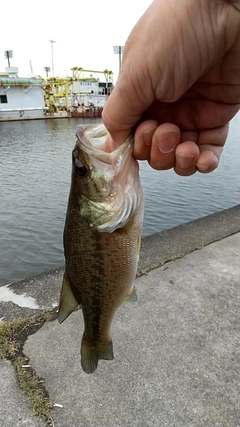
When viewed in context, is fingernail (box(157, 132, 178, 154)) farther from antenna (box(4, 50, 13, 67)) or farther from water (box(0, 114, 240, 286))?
antenna (box(4, 50, 13, 67))

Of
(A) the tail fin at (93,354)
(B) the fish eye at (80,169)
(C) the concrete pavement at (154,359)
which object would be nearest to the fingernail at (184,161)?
(B) the fish eye at (80,169)

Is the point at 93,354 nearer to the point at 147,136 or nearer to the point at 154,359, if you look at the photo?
the point at 154,359

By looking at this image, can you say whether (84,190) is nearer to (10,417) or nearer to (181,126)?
(181,126)

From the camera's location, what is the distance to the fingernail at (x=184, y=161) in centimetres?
169

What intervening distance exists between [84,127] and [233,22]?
0.76 meters

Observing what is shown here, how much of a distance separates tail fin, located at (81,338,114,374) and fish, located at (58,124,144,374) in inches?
0.5

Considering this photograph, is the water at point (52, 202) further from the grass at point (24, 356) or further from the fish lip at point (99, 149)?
the fish lip at point (99, 149)

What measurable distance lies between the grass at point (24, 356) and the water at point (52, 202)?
3601 millimetres

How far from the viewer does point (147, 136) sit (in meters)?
1.63

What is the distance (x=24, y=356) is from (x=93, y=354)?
1090mm

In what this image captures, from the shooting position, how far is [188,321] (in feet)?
10.6

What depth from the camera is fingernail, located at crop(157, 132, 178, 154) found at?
163 centimetres

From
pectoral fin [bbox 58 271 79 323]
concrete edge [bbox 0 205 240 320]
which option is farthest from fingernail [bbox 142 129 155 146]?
concrete edge [bbox 0 205 240 320]

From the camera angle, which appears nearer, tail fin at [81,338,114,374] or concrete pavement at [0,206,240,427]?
tail fin at [81,338,114,374]
